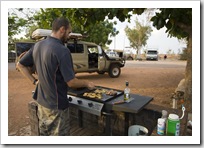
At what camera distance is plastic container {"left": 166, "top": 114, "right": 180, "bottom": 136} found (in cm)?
188

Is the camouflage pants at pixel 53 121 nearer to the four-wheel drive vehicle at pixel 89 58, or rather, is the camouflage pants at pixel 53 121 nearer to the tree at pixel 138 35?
the four-wheel drive vehicle at pixel 89 58

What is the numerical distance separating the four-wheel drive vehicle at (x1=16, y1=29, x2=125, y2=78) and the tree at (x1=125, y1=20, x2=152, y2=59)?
3183 centimetres

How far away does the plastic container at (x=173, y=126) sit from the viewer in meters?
1.88

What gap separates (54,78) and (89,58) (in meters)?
7.74

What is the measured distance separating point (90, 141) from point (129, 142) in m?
0.48

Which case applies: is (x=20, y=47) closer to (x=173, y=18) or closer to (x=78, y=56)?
(x=78, y=56)

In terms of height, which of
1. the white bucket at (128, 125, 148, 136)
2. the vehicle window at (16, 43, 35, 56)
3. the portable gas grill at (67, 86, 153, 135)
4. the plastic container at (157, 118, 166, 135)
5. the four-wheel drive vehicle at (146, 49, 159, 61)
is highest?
the four-wheel drive vehicle at (146, 49, 159, 61)

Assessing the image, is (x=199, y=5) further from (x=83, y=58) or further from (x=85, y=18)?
(x=83, y=58)

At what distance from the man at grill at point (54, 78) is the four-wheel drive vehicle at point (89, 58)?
6.20 m

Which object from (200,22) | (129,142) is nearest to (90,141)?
(129,142)

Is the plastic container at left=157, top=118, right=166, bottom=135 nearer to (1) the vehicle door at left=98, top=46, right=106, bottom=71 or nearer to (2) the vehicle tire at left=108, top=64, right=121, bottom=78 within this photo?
(1) the vehicle door at left=98, top=46, right=106, bottom=71

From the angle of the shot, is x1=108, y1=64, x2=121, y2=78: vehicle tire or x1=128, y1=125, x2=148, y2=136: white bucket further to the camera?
x1=108, y1=64, x2=121, y2=78: vehicle tire

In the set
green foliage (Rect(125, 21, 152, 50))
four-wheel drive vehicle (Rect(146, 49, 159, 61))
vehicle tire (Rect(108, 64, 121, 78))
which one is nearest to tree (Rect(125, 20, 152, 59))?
green foliage (Rect(125, 21, 152, 50))

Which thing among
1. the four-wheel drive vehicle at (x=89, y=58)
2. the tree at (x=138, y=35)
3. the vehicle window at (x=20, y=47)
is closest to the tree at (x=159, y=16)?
the four-wheel drive vehicle at (x=89, y=58)
